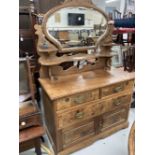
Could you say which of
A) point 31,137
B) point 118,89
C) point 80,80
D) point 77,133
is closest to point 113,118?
point 118,89

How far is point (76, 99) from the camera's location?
4.89 ft

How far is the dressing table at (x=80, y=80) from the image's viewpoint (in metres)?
1.52

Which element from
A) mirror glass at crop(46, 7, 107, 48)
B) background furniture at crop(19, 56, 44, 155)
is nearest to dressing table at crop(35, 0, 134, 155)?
mirror glass at crop(46, 7, 107, 48)

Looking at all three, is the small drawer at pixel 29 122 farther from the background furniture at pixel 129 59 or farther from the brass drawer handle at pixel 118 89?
the background furniture at pixel 129 59

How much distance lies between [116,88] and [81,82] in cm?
38

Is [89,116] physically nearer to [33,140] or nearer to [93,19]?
[33,140]

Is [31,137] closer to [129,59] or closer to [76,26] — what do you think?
[76,26]

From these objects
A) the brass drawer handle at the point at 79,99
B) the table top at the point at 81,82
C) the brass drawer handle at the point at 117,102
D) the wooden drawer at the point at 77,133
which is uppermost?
the table top at the point at 81,82

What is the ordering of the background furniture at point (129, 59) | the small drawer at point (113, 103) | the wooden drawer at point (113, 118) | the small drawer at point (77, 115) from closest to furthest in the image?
the small drawer at point (77, 115) < the small drawer at point (113, 103) < the wooden drawer at point (113, 118) < the background furniture at point (129, 59)

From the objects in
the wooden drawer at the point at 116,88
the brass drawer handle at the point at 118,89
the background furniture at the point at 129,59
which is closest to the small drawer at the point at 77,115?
the wooden drawer at the point at 116,88

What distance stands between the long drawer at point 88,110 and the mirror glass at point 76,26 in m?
0.66

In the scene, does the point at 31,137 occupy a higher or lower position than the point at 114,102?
lower
